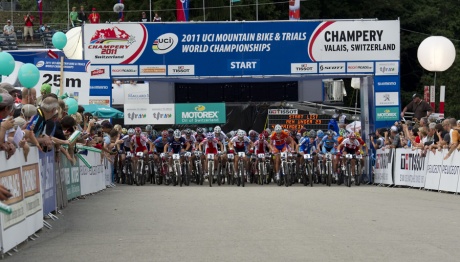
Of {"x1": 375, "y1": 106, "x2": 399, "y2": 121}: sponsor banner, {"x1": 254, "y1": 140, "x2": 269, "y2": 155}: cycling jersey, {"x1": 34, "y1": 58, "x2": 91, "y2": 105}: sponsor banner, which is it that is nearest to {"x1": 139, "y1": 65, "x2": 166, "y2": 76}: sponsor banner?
{"x1": 254, "y1": 140, "x2": 269, "y2": 155}: cycling jersey

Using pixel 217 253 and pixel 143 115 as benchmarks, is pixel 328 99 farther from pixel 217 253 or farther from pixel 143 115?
pixel 217 253

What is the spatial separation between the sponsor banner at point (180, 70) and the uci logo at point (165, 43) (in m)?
0.53

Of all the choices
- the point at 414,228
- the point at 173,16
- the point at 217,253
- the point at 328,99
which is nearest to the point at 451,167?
the point at 414,228

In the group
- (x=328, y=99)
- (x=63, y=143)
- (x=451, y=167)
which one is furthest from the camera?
(x=328, y=99)

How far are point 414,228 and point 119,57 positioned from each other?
738 inches

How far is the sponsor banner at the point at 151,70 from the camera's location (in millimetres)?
31219

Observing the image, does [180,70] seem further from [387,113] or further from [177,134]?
[387,113]

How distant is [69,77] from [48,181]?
27.9 feet

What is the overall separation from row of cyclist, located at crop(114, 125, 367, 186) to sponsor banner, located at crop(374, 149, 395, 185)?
686 mm

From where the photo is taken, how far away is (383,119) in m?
31.8

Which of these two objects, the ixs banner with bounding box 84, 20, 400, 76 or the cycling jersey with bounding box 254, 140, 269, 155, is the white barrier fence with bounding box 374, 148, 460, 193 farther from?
the cycling jersey with bounding box 254, 140, 269, 155

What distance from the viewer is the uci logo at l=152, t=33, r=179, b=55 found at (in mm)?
31219

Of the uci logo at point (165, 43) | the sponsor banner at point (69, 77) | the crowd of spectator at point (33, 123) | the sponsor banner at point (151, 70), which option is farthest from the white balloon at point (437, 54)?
the crowd of spectator at point (33, 123)

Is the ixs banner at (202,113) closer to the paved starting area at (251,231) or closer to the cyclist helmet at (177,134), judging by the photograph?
the cyclist helmet at (177,134)
